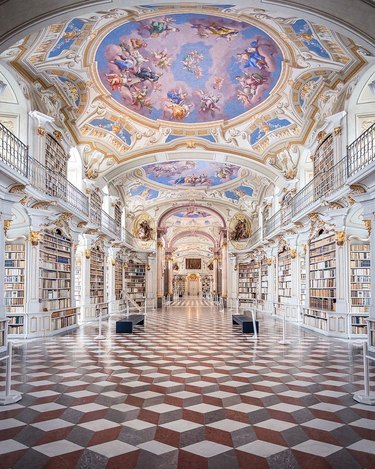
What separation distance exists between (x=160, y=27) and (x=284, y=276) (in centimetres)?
1145

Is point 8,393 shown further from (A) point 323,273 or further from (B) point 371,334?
(A) point 323,273

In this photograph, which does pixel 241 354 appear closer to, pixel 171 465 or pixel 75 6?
pixel 171 465

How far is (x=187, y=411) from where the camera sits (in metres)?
4.70

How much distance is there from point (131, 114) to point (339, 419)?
1284 centimetres

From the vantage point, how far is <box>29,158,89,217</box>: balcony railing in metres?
11.0

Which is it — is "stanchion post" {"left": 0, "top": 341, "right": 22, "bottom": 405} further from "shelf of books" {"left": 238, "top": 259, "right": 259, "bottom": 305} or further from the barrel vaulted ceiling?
"shelf of books" {"left": 238, "top": 259, "right": 259, "bottom": 305}

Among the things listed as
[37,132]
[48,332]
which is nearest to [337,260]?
[48,332]

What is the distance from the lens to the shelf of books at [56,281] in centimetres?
1172

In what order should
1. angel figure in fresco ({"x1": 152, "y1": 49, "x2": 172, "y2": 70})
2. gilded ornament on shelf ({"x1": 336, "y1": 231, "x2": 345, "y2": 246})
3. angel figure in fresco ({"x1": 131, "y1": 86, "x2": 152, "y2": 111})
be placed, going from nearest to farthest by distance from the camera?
gilded ornament on shelf ({"x1": 336, "y1": 231, "x2": 345, "y2": 246}) → angel figure in fresco ({"x1": 152, "y1": 49, "x2": 172, "y2": 70}) → angel figure in fresco ({"x1": 131, "y1": 86, "x2": 152, "y2": 111})

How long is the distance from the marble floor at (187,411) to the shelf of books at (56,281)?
3018mm

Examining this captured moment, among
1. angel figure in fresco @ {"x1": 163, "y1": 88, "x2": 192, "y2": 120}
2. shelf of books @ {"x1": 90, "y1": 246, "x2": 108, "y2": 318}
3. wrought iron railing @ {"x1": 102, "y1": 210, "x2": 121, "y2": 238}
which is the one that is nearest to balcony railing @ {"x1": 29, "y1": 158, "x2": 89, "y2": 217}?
shelf of books @ {"x1": 90, "y1": 246, "x2": 108, "y2": 318}

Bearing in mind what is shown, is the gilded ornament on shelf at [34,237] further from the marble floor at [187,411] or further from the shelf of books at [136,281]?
the shelf of books at [136,281]

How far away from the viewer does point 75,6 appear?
654cm

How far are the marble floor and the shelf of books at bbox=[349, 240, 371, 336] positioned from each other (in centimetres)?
212
